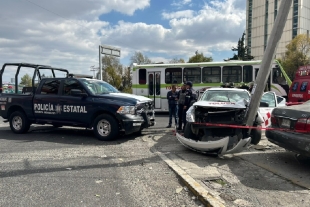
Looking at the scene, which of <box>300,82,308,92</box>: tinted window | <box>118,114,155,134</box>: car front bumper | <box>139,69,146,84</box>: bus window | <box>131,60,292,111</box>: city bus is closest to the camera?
<box>118,114,155,134</box>: car front bumper

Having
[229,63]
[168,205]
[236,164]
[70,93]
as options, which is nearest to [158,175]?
[168,205]

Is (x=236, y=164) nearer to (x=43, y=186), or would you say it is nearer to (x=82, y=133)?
(x=43, y=186)

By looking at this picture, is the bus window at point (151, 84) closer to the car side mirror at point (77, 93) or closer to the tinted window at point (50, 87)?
the tinted window at point (50, 87)

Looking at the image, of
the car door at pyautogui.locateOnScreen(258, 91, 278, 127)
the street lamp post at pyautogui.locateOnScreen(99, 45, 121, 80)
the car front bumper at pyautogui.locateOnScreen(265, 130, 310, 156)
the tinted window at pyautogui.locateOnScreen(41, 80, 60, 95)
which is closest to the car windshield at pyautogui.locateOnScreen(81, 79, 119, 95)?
the tinted window at pyautogui.locateOnScreen(41, 80, 60, 95)

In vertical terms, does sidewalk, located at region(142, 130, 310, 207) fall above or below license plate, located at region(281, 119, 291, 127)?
below

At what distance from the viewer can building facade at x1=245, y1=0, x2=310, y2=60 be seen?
63000mm

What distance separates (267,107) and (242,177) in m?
4.21

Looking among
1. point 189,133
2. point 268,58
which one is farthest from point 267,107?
point 189,133

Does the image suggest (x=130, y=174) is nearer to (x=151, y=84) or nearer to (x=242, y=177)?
(x=242, y=177)

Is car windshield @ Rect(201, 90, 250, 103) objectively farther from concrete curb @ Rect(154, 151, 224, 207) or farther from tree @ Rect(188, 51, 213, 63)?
tree @ Rect(188, 51, 213, 63)

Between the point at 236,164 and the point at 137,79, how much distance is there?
12639mm

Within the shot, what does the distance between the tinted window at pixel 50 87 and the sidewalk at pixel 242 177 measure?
3995 mm

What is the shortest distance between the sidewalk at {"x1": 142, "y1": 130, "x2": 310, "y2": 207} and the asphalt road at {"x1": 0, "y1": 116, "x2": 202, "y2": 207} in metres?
0.27

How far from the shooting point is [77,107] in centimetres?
870
